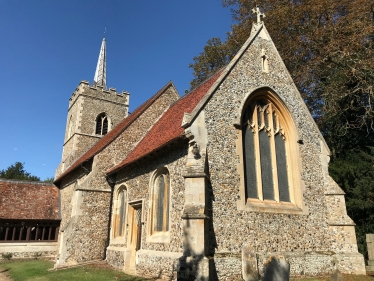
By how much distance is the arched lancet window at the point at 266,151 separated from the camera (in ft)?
33.2

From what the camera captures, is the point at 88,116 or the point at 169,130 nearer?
the point at 169,130

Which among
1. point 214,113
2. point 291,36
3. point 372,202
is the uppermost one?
point 291,36

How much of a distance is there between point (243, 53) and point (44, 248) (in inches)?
631

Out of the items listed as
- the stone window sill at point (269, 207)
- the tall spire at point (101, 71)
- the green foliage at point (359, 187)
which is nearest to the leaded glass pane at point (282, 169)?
the stone window sill at point (269, 207)

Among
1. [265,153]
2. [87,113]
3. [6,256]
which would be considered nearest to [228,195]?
[265,153]

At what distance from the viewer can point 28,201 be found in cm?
1916

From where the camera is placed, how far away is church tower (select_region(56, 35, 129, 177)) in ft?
80.1

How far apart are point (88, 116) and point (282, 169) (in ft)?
61.2

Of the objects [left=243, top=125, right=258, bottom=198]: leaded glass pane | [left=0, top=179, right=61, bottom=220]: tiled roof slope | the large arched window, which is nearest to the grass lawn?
[left=243, top=125, right=258, bottom=198]: leaded glass pane

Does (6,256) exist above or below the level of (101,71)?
below

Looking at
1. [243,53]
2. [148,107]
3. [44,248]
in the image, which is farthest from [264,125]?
[44,248]

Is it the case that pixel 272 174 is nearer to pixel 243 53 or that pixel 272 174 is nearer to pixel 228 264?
pixel 228 264

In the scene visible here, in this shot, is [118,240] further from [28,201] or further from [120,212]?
[28,201]

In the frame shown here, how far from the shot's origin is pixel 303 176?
11.1 m
